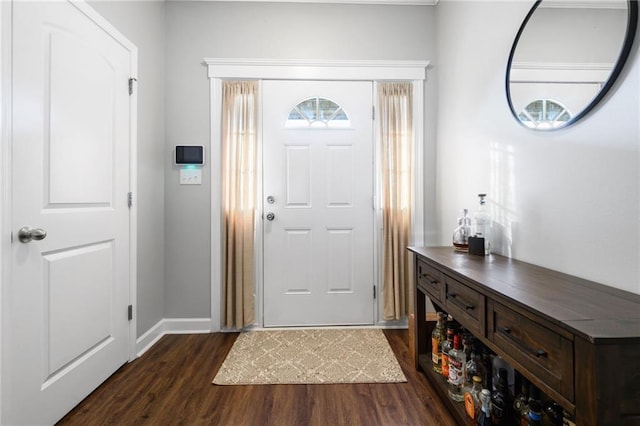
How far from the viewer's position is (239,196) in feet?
8.00

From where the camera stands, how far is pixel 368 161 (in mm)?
2520

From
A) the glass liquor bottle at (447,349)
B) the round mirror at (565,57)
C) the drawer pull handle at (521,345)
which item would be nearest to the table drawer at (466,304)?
the drawer pull handle at (521,345)

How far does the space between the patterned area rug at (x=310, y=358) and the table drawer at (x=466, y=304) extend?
0.71m

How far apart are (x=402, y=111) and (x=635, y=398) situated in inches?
88.9

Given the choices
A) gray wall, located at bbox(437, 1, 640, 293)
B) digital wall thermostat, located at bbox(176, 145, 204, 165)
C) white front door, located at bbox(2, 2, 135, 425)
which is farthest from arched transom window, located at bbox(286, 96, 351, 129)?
white front door, located at bbox(2, 2, 135, 425)

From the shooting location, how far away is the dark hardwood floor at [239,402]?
1.47 metres

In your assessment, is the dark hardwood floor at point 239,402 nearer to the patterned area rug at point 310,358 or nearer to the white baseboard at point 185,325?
the patterned area rug at point 310,358

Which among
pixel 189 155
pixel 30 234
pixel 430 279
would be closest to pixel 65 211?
pixel 30 234

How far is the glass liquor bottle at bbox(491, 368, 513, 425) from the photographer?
1.27 meters

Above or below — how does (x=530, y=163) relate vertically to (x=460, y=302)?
above

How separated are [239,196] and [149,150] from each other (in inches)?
Answer: 29.5

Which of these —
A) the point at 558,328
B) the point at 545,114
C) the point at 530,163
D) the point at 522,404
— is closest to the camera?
the point at 558,328

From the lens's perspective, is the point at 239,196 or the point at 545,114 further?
the point at 239,196

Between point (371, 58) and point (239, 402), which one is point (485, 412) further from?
point (371, 58)
